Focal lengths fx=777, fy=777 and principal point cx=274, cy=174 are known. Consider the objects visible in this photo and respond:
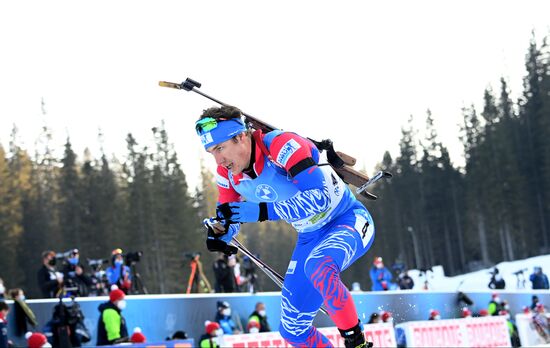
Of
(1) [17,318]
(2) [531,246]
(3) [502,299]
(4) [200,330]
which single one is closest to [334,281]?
(1) [17,318]

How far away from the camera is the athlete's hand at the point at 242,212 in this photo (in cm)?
540

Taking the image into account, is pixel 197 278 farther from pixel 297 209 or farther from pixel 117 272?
pixel 297 209

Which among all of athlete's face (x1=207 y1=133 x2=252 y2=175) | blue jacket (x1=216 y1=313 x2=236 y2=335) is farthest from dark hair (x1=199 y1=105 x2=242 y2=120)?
blue jacket (x1=216 y1=313 x2=236 y2=335)

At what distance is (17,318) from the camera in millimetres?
11258

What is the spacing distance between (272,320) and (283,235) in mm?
100802

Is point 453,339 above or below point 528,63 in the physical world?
below

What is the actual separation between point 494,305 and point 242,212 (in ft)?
60.0

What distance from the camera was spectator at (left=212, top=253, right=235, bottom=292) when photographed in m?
16.6

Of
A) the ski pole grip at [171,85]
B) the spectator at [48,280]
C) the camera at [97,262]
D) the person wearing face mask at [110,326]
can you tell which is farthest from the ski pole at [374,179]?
the camera at [97,262]

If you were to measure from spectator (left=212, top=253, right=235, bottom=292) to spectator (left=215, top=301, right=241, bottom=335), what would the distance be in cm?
218

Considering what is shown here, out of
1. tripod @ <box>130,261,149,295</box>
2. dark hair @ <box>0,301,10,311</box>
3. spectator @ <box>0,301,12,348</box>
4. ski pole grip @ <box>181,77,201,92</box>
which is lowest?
spectator @ <box>0,301,12,348</box>

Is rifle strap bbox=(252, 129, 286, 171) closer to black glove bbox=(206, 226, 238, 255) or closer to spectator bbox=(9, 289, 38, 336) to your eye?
black glove bbox=(206, 226, 238, 255)

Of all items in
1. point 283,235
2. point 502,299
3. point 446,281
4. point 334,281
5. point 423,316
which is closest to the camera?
point 334,281

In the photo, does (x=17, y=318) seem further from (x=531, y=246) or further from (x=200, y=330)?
(x=531, y=246)
